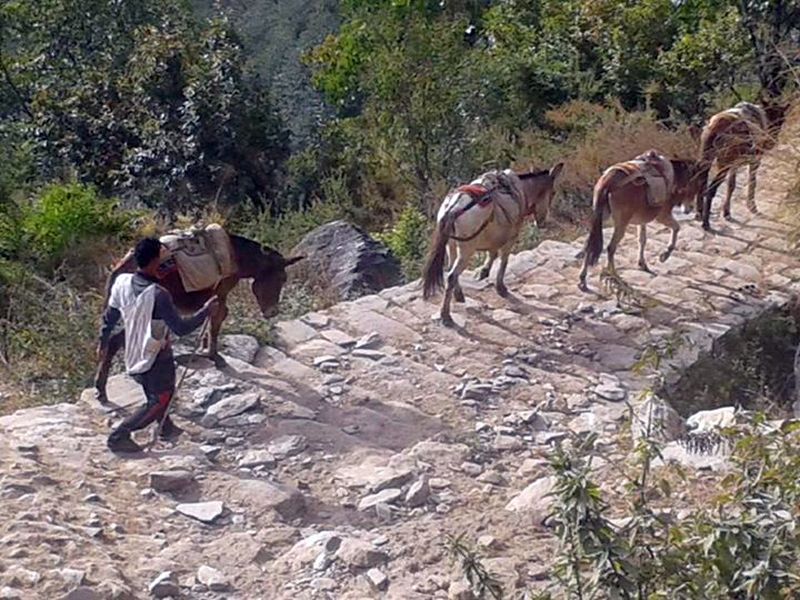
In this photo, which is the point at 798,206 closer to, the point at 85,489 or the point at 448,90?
the point at 85,489

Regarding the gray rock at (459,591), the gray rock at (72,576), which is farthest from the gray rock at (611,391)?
the gray rock at (72,576)

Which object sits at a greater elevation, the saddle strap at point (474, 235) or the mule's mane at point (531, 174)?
the mule's mane at point (531, 174)

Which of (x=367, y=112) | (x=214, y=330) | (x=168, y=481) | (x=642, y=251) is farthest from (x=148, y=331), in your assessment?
(x=367, y=112)

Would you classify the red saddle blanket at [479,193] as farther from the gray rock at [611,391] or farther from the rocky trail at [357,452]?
the gray rock at [611,391]

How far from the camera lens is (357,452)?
20.5 feet

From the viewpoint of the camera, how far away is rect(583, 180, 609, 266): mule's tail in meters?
8.80

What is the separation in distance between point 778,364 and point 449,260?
2.76 metres

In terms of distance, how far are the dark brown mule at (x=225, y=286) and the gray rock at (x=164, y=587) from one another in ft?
6.81

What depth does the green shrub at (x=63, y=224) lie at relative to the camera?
37.8ft

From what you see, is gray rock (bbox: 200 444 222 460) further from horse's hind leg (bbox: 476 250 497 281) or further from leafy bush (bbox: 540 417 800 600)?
horse's hind leg (bbox: 476 250 497 281)

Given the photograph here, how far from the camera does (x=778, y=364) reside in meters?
8.52

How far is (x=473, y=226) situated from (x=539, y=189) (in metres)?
1.18

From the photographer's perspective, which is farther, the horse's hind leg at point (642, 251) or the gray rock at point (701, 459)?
the horse's hind leg at point (642, 251)

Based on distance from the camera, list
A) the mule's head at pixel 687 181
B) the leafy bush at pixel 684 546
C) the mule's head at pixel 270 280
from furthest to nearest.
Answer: the mule's head at pixel 687 181 < the mule's head at pixel 270 280 < the leafy bush at pixel 684 546
